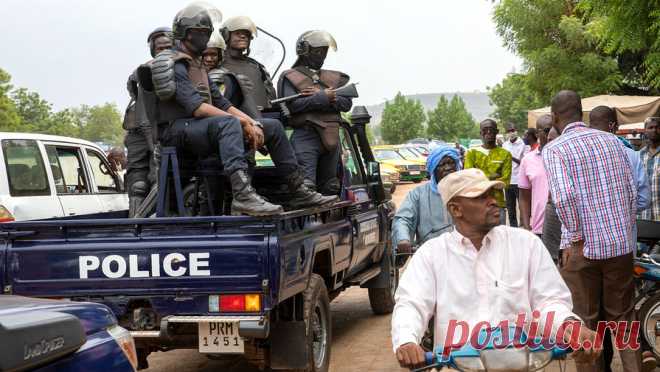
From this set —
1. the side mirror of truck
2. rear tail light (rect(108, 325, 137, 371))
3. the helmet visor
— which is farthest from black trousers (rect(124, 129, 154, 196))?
rear tail light (rect(108, 325, 137, 371))

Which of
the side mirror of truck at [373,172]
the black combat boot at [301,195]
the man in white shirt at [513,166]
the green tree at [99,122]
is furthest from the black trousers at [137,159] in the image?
the green tree at [99,122]

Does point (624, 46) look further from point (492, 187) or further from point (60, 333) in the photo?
point (60, 333)

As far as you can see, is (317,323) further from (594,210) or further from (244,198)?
(594,210)

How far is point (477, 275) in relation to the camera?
3541 mm

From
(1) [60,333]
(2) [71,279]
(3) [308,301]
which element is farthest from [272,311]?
(1) [60,333]

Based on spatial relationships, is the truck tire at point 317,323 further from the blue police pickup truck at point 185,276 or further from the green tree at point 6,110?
the green tree at point 6,110

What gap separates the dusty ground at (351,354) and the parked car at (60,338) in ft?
12.8

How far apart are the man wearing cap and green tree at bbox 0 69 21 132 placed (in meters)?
47.8

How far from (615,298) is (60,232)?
3.42 meters

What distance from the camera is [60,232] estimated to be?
5.76 meters

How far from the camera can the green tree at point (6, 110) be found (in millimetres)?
50656

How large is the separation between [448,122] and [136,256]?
11375 cm

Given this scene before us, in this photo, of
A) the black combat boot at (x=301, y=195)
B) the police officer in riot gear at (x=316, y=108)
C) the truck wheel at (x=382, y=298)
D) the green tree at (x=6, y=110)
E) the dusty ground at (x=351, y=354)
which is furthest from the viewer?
the green tree at (x=6, y=110)

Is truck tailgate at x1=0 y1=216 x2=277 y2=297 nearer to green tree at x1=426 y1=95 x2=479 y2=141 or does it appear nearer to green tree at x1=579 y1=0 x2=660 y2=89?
green tree at x1=579 y1=0 x2=660 y2=89
